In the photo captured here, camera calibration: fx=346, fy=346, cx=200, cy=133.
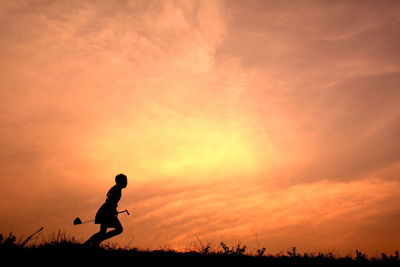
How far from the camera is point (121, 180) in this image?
9.70 metres

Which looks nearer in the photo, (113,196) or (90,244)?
(90,244)

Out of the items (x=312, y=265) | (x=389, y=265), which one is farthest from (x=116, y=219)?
(x=389, y=265)

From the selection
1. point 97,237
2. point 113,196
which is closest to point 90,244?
point 97,237

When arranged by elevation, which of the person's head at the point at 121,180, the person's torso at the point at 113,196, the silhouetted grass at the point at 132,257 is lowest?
the silhouetted grass at the point at 132,257

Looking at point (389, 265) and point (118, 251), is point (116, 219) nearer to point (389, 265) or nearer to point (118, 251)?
point (118, 251)

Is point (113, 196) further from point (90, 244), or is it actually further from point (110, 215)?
point (90, 244)

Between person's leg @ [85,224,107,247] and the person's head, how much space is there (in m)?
1.18

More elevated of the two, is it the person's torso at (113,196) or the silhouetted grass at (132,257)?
the person's torso at (113,196)

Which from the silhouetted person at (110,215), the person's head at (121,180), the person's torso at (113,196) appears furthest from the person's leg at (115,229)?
the person's head at (121,180)

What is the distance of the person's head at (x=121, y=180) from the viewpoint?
9688mm

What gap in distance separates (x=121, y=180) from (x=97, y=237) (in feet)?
5.34

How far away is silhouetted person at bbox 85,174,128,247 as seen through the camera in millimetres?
9031

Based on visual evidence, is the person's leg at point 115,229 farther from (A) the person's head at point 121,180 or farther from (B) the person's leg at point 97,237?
(A) the person's head at point 121,180

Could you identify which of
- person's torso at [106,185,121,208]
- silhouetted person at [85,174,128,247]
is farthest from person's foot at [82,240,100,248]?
person's torso at [106,185,121,208]
